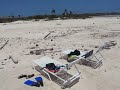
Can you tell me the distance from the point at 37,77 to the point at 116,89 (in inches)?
107

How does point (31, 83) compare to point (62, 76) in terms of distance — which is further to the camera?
point (62, 76)

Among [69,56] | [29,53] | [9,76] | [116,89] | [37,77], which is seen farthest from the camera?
[29,53]

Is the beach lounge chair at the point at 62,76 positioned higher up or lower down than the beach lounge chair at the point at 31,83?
higher up

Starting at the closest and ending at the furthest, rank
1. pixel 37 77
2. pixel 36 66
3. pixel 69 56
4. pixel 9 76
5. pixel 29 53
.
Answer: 1. pixel 37 77
2. pixel 9 76
3. pixel 36 66
4. pixel 69 56
5. pixel 29 53

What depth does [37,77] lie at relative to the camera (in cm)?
766

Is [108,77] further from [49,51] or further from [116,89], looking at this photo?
[49,51]

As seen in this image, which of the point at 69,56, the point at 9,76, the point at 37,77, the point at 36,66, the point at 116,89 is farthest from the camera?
the point at 69,56

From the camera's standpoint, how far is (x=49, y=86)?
709 centimetres

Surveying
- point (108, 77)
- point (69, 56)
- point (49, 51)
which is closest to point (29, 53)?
point (49, 51)

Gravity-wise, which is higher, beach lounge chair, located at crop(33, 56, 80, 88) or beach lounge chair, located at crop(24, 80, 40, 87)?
beach lounge chair, located at crop(33, 56, 80, 88)

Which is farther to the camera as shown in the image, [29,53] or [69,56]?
[29,53]

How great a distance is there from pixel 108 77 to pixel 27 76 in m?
Result: 2.94

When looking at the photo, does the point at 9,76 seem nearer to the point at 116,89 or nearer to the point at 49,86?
the point at 49,86

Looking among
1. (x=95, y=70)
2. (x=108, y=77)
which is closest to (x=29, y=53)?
(x=95, y=70)
